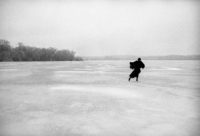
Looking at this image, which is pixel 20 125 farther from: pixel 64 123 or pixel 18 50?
pixel 18 50

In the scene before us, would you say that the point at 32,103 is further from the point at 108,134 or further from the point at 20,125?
the point at 108,134

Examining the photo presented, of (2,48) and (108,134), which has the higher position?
(2,48)

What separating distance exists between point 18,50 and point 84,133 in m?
76.8

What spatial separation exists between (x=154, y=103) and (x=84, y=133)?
2.51 meters

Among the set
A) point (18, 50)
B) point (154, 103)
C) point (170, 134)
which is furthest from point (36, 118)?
point (18, 50)

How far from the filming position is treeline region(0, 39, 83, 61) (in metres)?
63.9

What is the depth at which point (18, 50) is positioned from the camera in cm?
7106

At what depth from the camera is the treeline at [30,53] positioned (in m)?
63.9

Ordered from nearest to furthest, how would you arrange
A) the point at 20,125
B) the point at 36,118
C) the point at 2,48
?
the point at 20,125 < the point at 36,118 < the point at 2,48

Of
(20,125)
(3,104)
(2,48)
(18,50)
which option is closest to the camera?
(20,125)

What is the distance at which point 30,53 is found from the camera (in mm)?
74375

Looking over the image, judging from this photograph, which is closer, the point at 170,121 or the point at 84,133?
the point at 84,133

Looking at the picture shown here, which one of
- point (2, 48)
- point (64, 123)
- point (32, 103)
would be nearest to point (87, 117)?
point (64, 123)

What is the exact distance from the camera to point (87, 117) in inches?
133
